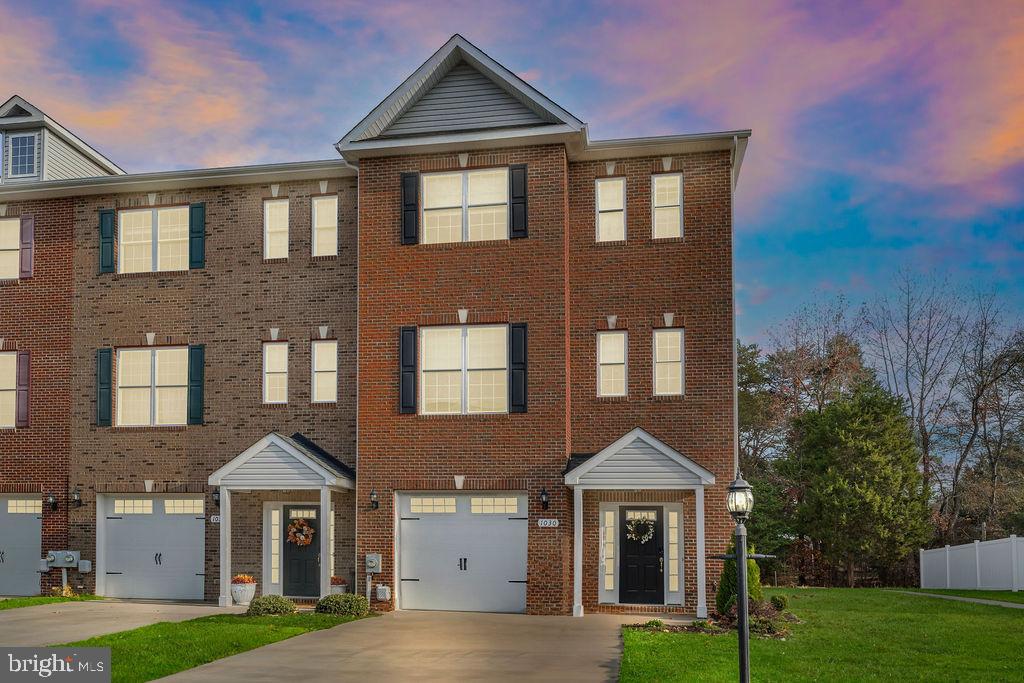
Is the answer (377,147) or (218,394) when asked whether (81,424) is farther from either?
(377,147)

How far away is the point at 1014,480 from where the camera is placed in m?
38.8

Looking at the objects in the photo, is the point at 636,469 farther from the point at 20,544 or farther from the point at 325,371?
the point at 20,544

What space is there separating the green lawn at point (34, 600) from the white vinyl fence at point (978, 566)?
22695 mm

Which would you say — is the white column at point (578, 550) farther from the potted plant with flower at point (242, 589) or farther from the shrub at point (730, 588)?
the potted plant with flower at point (242, 589)

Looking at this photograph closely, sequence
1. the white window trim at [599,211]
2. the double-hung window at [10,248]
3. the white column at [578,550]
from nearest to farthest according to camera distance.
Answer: the white column at [578,550], the white window trim at [599,211], the double-hung window at [10,248]

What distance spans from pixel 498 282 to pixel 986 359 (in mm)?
27875

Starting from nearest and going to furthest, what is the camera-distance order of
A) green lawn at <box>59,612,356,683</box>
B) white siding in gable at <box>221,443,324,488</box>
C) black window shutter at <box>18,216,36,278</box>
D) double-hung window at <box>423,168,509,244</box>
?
1. green lawn at <box>59,612,356,683</box>
2. white siding in gable at <box>221,443,324,488</box>
3. double-hung window at <box>423,168,509,244</box>
4. black window shutter at <box>18,216,36,278</box>

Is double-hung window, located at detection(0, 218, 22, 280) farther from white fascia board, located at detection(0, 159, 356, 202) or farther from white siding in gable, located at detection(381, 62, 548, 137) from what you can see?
white siding in gable, located at detection(381, 62, 548, 137)

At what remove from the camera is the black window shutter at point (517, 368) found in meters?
21.5

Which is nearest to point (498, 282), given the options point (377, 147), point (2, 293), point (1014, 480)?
point (377, 147)

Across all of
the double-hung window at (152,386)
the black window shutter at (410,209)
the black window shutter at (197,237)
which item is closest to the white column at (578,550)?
the black window shutter at (410,209)

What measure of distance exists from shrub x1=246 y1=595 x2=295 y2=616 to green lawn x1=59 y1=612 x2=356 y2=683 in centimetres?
21

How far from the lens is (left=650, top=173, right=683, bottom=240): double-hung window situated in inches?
880

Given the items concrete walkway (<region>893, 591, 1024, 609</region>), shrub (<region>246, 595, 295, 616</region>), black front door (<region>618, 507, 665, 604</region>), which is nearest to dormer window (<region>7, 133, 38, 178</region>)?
shrub (<region>246, 595, 295, 616</region>)
